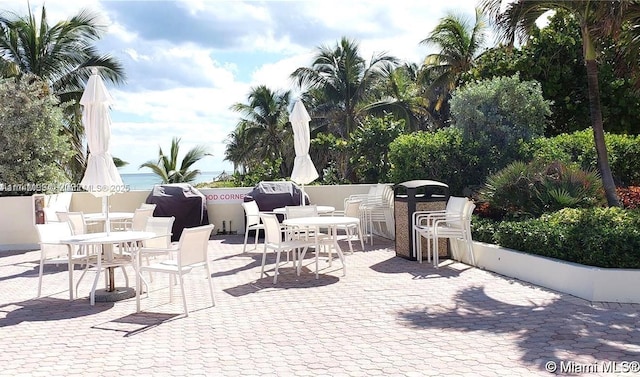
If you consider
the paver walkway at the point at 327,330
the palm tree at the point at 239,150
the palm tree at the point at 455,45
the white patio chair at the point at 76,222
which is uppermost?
the palm tree at the point at 455,45

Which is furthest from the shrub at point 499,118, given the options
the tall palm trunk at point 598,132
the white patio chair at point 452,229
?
the white patio chair at point 452,229

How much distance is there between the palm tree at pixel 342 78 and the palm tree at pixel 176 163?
6686mm

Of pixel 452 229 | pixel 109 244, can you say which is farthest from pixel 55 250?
pixel 452 229

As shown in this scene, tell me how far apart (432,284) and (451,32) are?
19018 mm

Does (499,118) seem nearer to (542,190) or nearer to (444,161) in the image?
(444,161)

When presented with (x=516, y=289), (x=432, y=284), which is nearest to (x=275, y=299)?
(x=432, y=284)

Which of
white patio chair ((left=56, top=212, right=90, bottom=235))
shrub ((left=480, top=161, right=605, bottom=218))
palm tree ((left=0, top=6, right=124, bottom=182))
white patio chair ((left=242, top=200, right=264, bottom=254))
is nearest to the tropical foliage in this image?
palm tree ((left=0, top=6, right=124, bottom=182))

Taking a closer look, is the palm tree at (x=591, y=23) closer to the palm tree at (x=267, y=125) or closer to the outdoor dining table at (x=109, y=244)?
the outdoor dining table at (x=109, y=244)

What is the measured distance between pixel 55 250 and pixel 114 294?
1.60 metres

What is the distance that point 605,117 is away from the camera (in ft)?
55.5

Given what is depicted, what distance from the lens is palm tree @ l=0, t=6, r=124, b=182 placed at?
1662 centimetres

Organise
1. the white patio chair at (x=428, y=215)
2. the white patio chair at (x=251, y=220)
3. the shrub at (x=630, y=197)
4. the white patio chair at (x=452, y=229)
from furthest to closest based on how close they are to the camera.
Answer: the white patio chair at (x=251, y=220) < the shrub at (x=630, y=197) < the white patio chair at (x=428, y=215) < the white patio chair at (x=452, y=229)

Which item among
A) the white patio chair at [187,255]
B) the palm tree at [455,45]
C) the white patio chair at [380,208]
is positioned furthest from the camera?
the palm tree at [455,45]

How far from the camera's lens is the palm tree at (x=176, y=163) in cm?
2222
